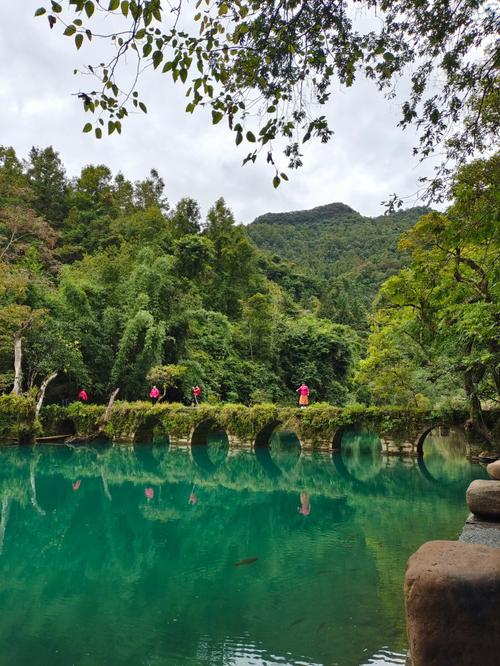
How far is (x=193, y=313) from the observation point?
99.1 ft

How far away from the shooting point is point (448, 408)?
64.7 feet

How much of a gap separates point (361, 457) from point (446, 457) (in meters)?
3.91

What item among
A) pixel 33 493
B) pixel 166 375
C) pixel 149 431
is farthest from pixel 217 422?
pixel 33 493

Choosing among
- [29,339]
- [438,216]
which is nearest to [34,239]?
[29,339]

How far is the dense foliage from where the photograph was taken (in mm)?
24125

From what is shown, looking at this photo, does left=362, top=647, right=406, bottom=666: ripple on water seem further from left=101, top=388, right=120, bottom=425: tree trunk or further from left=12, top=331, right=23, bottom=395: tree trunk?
left=101, top=388, right=120, bottom=425: tree trunk

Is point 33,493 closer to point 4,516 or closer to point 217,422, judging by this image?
point 4,516

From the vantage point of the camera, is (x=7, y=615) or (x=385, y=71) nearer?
(x=385, y=71)

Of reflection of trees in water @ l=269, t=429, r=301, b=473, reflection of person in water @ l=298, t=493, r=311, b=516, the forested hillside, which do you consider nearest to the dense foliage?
reflection of trees in water @ l=269, t=429, r=301, b=473

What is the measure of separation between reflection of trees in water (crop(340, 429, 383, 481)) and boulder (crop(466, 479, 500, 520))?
41.7 feet

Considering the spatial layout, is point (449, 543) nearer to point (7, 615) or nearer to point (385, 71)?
point (385, 71)

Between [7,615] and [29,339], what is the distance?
19513mm

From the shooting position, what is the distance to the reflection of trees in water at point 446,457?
18003mm

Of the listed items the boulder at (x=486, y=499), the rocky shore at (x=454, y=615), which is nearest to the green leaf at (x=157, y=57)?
the rocky shore at (x=454, y=615)
